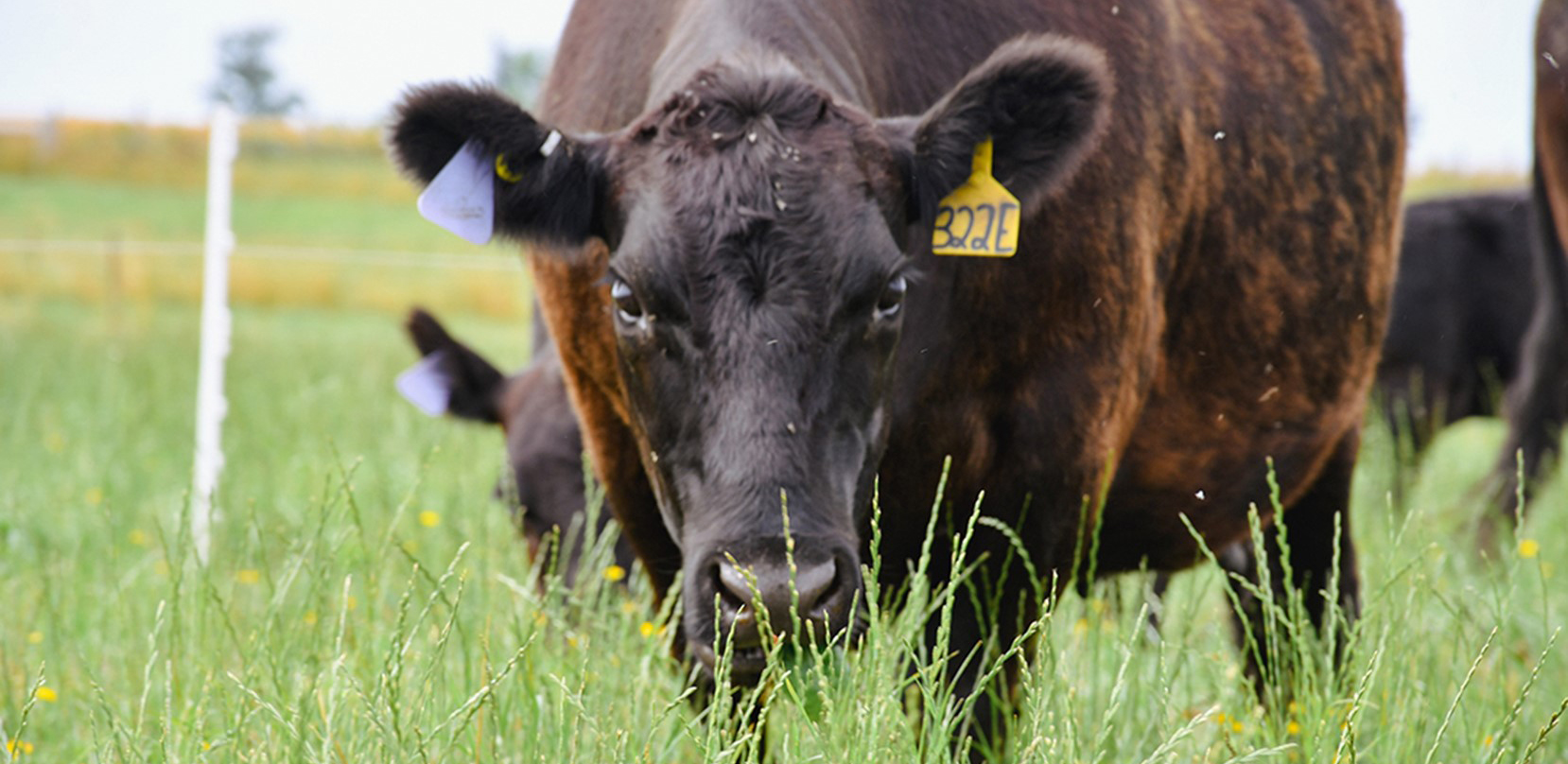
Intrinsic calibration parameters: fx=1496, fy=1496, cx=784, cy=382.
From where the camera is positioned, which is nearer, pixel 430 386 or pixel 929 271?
pixel 929 271

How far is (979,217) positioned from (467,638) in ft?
5.03

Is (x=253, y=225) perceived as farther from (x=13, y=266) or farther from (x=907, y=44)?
(x=907, y=44)

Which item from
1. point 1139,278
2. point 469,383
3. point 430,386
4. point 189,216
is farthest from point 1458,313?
point 189,216

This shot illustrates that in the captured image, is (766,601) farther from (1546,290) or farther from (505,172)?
(1546,290)

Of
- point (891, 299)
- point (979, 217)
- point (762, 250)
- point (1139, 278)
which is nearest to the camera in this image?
point (762, 250)

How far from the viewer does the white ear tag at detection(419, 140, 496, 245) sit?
2764 millimetres

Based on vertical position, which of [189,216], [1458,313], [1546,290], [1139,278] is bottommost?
[189,216]

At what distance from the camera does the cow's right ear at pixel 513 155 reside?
2.70 metres

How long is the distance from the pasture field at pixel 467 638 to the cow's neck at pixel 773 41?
2.94ft

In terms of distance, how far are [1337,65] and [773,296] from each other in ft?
7.19

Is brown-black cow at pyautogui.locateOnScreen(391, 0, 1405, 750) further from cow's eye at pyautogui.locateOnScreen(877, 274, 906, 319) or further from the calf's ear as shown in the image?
the calf's ear

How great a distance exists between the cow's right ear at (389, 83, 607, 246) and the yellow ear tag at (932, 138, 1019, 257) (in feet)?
2.11

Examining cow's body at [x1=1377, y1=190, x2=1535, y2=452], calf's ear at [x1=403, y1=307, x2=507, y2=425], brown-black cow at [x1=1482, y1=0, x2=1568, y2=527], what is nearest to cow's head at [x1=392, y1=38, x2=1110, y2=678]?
brown-black cow at [x1=1482, y1=0, x2=1568, y2=527]

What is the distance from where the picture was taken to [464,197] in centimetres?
Result: 280
